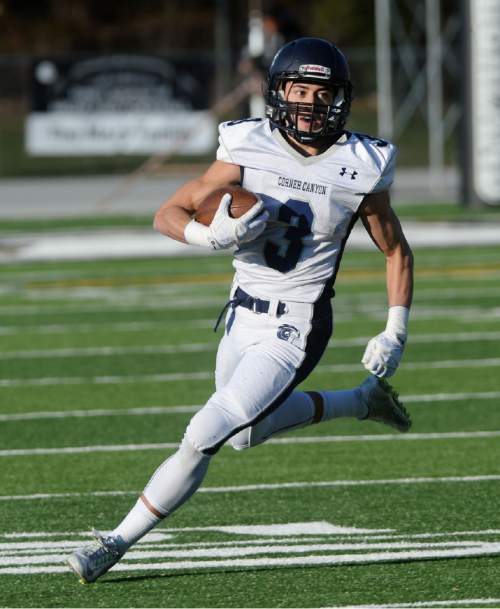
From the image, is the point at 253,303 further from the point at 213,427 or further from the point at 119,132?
the point at 119,132

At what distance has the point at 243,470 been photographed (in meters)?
6.66

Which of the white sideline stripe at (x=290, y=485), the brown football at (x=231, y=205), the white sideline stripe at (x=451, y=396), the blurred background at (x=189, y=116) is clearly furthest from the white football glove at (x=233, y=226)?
the blurred background at (x=189, y=116)

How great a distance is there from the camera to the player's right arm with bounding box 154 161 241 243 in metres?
4.87

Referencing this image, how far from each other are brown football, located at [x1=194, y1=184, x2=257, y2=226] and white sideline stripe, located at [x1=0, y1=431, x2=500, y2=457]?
241 cm

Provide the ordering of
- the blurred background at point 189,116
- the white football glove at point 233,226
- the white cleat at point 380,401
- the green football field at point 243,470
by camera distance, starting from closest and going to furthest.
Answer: the white football glove at point 233,226, the green football field at point 243,470, the white cleat at point 380,401, the blurred background at point 189,116

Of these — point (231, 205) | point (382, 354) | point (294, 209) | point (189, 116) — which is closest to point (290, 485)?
point (382, 354)

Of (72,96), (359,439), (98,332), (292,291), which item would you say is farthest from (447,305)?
(72,96)

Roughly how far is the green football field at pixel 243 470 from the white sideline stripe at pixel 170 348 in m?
0.02

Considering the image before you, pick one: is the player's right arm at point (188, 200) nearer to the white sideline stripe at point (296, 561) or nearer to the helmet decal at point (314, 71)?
the helmet decal at point (314, 71)

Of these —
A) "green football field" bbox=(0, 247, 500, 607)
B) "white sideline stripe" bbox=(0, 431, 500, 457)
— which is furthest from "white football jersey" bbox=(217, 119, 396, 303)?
"white sideline stripe" bbox=(0, 431, 500, 457)

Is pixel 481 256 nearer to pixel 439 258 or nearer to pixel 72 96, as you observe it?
pixel 439 258

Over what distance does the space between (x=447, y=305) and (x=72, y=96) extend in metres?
12.7

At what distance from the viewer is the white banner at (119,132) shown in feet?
76.9

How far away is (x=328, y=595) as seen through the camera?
461cm
